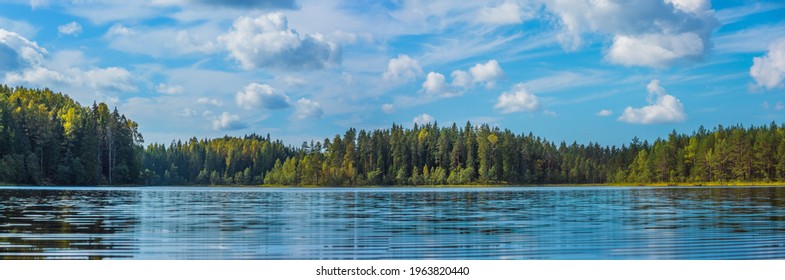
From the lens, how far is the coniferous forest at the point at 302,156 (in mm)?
132000

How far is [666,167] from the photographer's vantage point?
186 metres

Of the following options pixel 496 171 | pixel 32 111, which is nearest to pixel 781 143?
pixel 496 171

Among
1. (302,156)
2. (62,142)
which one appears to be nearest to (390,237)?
(62,142)

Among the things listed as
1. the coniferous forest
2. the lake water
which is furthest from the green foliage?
the lake water

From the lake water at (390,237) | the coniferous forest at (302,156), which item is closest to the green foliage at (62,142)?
the coniferous forest at (302,156)

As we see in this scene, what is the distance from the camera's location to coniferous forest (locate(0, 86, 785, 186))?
433 feet

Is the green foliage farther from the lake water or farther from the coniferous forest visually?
the lake water

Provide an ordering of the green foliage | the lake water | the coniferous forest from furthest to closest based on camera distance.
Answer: the coniferous forest → the green foliage → the lake water

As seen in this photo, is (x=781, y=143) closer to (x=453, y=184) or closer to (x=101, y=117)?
(x=453, y=184)

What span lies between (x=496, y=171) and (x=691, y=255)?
167 m

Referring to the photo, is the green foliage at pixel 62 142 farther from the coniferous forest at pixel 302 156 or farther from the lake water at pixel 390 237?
the lake water at pixel 390 237

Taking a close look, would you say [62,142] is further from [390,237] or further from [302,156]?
[390,237]
